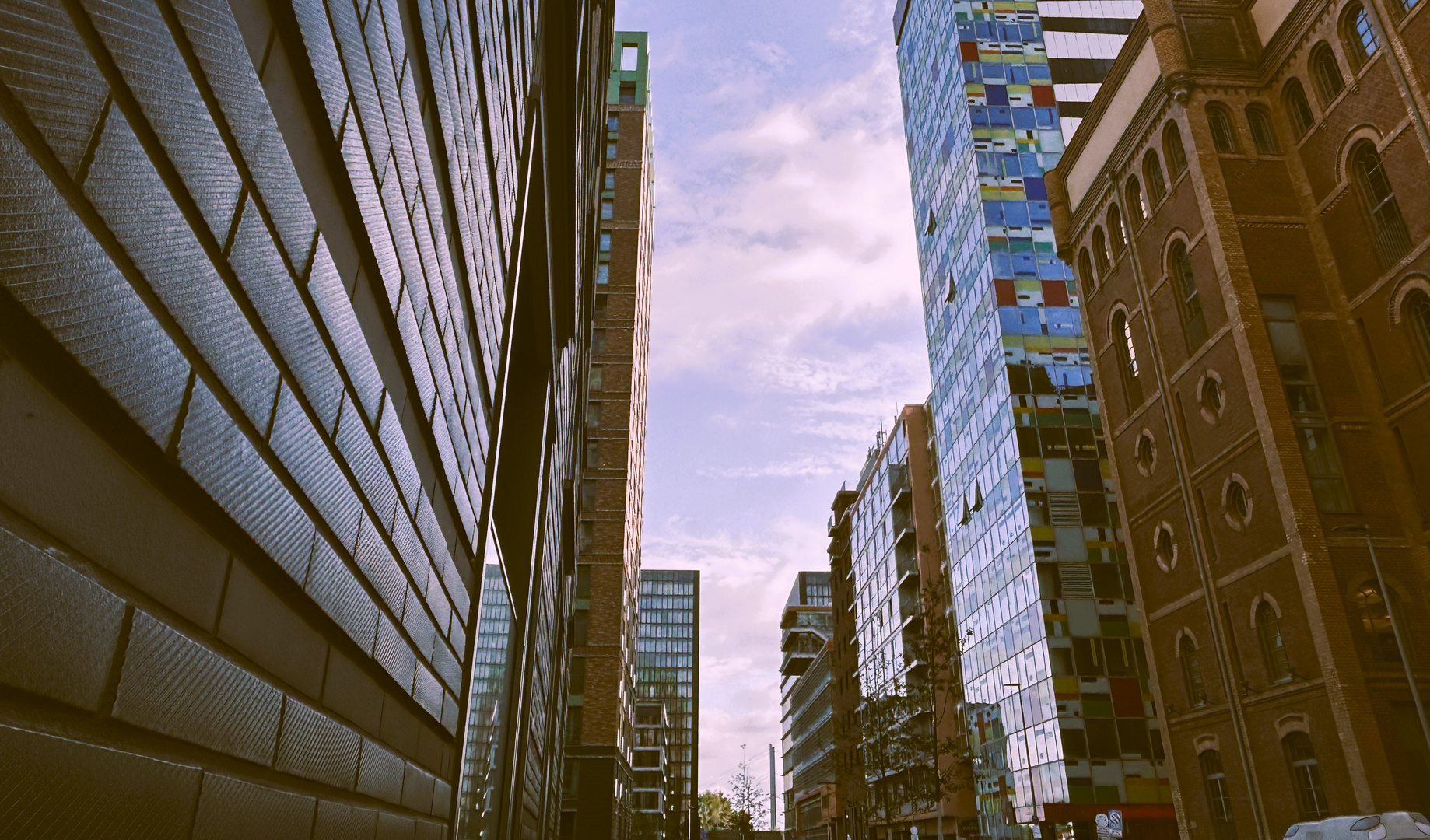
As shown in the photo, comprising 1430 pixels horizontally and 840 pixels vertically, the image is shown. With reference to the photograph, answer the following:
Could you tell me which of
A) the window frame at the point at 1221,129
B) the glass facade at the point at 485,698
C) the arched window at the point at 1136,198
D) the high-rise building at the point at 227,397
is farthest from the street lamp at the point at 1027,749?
the high-rise building at the point at 227,397

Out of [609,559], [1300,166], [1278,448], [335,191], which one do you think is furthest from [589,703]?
[335,191]

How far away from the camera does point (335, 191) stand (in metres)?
2.18

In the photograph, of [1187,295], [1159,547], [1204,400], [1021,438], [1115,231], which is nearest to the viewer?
[1204,400]

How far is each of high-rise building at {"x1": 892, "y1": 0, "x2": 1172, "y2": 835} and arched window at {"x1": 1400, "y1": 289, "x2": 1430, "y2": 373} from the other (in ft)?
60.9

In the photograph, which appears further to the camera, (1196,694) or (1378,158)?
(1196,694)

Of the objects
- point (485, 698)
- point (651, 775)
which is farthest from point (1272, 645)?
point (651, 775)

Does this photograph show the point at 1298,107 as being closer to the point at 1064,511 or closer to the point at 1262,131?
the point at 1262,131

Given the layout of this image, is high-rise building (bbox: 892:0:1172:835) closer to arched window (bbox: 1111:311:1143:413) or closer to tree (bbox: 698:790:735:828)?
arched window (bbox: 1111:311:1143:413)

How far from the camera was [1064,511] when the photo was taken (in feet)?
133

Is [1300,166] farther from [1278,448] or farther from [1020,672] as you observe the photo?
[1020,672]

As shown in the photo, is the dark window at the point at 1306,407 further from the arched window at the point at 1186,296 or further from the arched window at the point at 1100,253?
the arched window at the point at 1100,253

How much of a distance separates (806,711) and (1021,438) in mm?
70450

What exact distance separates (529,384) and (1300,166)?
2791 cm

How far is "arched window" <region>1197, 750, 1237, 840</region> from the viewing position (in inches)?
987
